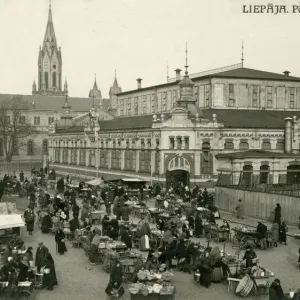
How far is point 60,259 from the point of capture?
2320cm

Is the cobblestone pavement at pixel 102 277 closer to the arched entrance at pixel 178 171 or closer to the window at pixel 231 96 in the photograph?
the arched entrance at pixel 178 171

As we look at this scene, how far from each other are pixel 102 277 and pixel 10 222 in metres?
5.81

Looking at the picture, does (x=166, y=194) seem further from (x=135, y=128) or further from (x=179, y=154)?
(x=135, y=128)

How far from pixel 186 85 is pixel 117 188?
659 inches

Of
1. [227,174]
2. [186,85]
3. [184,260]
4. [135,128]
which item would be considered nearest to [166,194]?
[227,174]

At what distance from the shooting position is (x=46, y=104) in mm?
116375

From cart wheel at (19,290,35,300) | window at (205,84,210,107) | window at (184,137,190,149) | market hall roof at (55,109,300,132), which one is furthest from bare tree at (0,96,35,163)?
cart wheel at (19,290,35,300)

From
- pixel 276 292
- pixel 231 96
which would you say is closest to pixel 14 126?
pixel 231 96

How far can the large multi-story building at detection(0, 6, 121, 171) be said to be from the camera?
105500 mm

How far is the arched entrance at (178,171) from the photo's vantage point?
1903 inches

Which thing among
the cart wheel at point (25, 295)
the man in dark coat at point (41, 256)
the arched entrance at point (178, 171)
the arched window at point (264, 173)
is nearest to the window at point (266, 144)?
the arched window at point (264, 173)

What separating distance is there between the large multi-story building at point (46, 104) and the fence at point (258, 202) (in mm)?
49217

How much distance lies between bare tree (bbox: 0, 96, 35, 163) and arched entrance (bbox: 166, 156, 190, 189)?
158 ft

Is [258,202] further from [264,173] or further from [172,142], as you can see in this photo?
[172,142]
